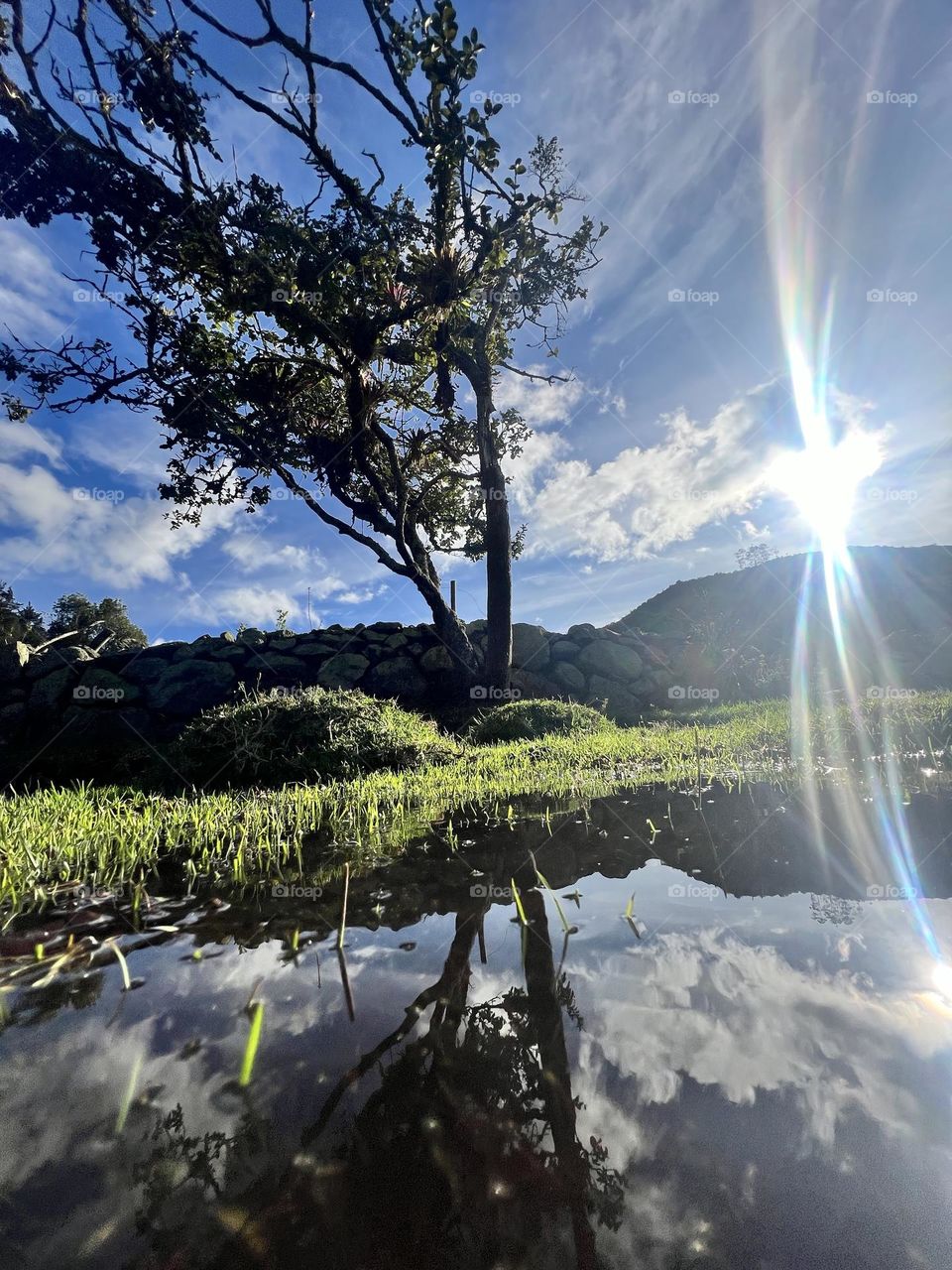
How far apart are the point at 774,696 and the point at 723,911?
48.9 ft

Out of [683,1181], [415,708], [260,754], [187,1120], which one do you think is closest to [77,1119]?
[187,1120]

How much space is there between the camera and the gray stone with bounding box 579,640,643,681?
16516mm

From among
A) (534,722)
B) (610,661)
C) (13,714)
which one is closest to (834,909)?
(534,722)

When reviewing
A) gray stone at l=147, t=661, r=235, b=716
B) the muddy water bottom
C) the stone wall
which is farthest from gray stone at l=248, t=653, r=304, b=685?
the muddy water bottom

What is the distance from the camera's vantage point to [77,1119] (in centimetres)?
122

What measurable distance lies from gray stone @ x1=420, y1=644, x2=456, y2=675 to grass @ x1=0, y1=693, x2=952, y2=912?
614 cm

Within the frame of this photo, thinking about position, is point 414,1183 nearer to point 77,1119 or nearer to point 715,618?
point 77,1119

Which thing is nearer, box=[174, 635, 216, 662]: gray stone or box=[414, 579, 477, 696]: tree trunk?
box=[174, 635, 216, 662]: gray stone

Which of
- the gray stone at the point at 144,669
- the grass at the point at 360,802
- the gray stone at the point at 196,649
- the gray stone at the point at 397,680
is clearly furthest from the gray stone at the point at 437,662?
the gray stone at the point at 144,669

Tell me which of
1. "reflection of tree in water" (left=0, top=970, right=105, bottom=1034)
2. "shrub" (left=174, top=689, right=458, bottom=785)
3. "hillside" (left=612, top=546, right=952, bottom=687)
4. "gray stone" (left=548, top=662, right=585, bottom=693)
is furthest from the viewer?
"hillside" (left=612, top=546, right=952, bottom=687)

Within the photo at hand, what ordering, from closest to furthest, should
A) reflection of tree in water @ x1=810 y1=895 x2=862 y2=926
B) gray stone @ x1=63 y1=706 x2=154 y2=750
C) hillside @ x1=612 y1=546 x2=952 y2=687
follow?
reflection of tree in water @ x1=810 y1=895 x2=862 y2=926 → gray stone @ x1=63 y1=706 x2=154 y2=750 → hillside @ x1=612 y1=546 x2=952 y2=687

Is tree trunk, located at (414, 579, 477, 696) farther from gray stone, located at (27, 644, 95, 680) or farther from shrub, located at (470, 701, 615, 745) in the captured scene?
gray stone, located at (27, 644, 95, 680)

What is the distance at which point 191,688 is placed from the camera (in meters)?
12.9

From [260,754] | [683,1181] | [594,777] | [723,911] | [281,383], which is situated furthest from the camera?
[281,383]
